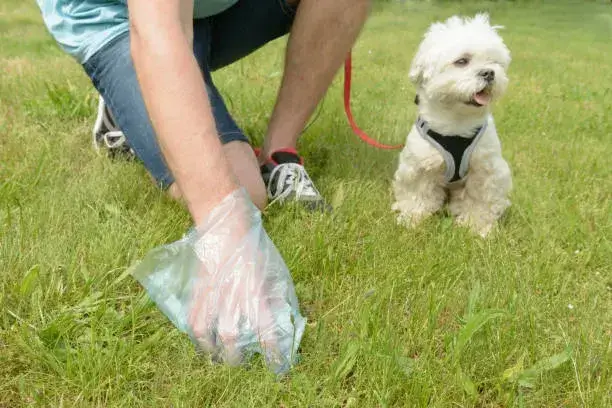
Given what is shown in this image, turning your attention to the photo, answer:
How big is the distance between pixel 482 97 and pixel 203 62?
1.26m

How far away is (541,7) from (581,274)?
1709 cm

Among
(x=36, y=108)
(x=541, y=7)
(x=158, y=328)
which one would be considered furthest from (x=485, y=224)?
(x=541, y=7)

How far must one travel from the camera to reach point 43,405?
1.35m

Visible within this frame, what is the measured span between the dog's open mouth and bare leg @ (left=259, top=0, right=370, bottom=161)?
0.82 metres

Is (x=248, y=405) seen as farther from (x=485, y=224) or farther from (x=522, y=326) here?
(x=485, y=224)

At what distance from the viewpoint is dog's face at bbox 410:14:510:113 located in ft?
8.08

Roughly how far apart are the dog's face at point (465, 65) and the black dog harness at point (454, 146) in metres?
0.12

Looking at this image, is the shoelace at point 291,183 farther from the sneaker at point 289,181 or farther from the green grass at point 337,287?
the green grass at point 337,287

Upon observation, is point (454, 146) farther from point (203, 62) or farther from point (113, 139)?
point (113, 139)

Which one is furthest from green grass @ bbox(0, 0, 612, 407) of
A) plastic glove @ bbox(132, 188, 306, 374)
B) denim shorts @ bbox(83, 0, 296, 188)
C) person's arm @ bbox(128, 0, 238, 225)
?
person's arm @ bbox(128, 0, 238, 225)

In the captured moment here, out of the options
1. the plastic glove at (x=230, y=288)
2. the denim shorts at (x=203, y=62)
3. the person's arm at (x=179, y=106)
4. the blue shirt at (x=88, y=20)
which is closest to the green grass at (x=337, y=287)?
the plastic glove at (x=230, y=288)

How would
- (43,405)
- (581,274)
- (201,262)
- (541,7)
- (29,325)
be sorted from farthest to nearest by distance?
(541,7) → (581,274) → (201,262) → (29,325) → (43,405)

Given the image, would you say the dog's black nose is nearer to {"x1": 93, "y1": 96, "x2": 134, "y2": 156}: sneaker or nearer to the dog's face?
the dog's face

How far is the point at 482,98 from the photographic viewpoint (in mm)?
2484
